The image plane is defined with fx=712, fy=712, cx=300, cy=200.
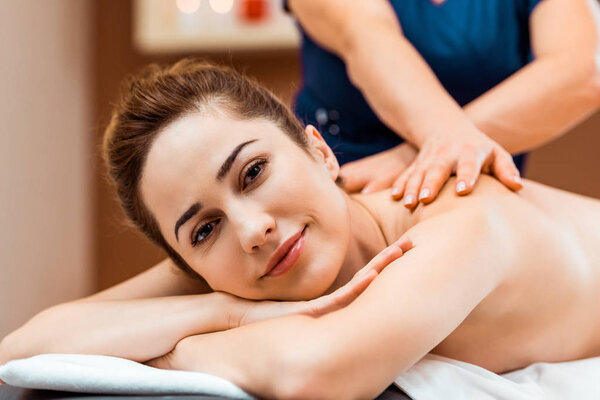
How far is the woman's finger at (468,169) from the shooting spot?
1.26 meters

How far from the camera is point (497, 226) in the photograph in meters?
1.15

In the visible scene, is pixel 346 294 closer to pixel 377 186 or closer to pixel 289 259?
pixel 289 259

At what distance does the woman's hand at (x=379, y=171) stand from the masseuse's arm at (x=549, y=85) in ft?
0.60

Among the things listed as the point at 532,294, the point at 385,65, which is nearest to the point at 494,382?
the point at 532,294

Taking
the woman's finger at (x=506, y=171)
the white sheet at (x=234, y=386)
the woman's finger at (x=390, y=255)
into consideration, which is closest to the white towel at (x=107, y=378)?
the white sheet at (x=234, y=386)

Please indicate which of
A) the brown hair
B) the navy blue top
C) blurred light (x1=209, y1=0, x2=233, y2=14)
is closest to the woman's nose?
the brown hair

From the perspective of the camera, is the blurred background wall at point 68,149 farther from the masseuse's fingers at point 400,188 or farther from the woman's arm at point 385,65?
the masseuse's fingers at point 400,188

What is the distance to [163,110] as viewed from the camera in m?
1.26

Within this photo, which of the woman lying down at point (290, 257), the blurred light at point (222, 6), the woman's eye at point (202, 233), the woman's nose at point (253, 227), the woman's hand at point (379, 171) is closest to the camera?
the woman lying down at point (290, 257)

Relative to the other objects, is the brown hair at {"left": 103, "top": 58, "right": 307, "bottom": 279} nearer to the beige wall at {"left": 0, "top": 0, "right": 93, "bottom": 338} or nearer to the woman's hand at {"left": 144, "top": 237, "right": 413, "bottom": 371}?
the woman's hand at {"left": 144, "top": 237, "right": 413, "bottom": 371}

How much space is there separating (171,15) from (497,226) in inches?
98.4

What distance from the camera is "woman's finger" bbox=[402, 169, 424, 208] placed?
1.32 m

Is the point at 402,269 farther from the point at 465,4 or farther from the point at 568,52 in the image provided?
the point at 465,4

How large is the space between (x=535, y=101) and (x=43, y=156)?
7.03 feet
